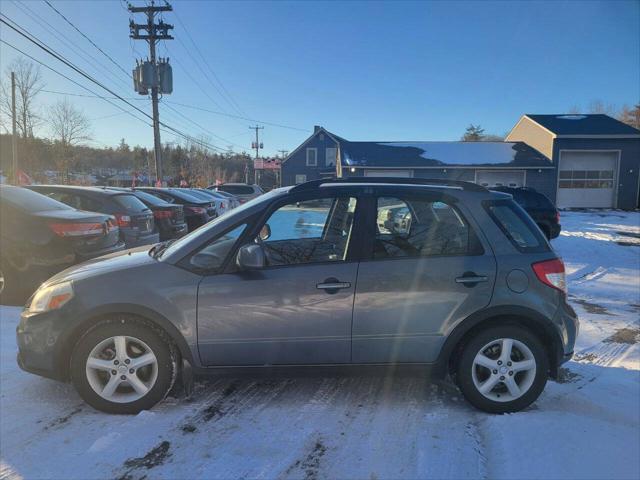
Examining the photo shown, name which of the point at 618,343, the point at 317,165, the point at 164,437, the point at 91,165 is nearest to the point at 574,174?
the point at 317,165

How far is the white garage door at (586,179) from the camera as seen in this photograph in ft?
95.7

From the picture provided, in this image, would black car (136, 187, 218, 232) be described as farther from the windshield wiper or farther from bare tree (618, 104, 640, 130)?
bare tree (618, 104, 640, 130)

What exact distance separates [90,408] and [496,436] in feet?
9.42

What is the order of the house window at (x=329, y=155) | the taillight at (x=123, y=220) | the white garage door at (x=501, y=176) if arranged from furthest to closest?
the house window at (x=329, y=155) < the white garage door at (x=501, y=176) < the taillight at (x=123, y=220)

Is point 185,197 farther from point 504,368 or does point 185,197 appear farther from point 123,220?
point 504,368

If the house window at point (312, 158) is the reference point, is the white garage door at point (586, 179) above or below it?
below

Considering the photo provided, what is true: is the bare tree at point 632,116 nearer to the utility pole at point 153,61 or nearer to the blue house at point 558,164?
the blue house at point 558,164

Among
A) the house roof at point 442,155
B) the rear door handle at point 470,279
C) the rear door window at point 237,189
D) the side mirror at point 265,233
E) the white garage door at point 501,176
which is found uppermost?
the house roof at point 442,155

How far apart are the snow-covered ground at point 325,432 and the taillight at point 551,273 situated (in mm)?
948

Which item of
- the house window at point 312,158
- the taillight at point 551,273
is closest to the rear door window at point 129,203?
the taillight at point 551,273

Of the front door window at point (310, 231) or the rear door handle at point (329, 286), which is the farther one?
the front door window at point (310, 231)

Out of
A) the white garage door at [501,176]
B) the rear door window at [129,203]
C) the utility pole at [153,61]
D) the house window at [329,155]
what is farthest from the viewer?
the house window at [329,155]

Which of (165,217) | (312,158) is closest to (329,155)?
(312,158)

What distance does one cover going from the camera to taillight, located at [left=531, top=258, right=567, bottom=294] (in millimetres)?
3277
